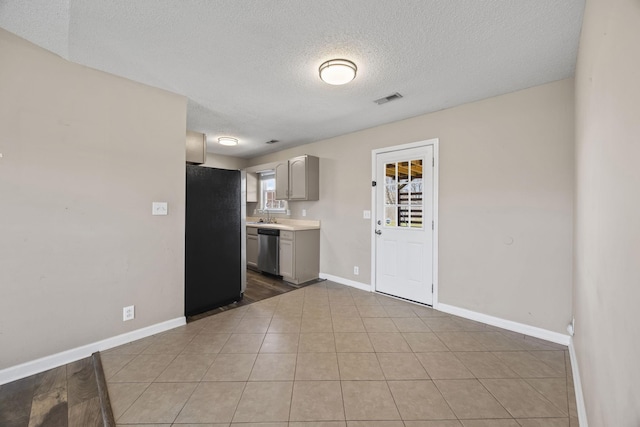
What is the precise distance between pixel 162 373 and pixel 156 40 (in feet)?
→ 7.92

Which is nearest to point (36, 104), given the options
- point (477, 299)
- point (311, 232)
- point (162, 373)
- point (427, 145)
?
point (162, 373)

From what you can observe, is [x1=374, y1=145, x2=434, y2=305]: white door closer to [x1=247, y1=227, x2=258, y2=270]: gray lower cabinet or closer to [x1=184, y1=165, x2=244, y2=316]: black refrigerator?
[x1=184, y1=165, x2=244, y2=316]: black refrigerator

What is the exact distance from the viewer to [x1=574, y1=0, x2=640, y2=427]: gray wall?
67 centimetres

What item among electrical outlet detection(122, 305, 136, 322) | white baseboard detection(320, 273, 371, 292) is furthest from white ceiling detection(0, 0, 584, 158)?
white baseboard detection(320, 273, 371, 292)

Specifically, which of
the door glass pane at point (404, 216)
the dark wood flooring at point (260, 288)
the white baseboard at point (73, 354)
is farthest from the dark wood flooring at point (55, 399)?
the door glass pane at point (404, 216)

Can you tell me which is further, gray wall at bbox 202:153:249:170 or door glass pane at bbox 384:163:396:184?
gray wall at bbox 202:153:249:170

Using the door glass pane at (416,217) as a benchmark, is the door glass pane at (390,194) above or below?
above

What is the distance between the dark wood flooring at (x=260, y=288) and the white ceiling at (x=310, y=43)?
243cm

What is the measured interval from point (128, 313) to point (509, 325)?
366 centimetres

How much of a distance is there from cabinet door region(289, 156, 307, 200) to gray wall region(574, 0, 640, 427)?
11.5 feet

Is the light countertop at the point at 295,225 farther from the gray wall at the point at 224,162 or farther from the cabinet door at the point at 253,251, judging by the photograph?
the gray wall at the point at 224,162

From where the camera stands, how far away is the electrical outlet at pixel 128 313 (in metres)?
2.31

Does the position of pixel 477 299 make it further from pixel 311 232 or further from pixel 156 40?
pixel 156 40

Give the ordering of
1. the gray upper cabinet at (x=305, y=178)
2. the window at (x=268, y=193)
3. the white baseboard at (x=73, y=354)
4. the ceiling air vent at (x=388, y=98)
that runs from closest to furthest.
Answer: the white baseboard at (x=73, y=354)
the ceiling air vent at (x=388, y=98)
the gray upper cabinet at (x=305, y=178)
the window at (x=268, y=193)
